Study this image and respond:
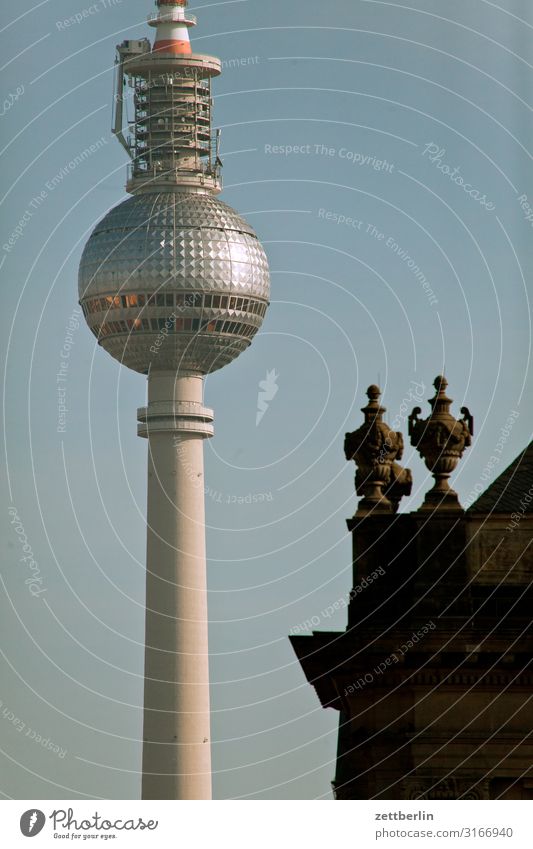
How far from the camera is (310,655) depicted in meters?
85.6

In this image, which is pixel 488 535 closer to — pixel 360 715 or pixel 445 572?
pixel 445 572

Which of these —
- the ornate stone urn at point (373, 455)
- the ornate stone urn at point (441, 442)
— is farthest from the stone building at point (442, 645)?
the ornate stone urn at point (373, 455)

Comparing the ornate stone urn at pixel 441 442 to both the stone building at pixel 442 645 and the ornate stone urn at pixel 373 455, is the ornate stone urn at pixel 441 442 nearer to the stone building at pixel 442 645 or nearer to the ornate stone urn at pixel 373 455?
the stone building at pixel 442 645

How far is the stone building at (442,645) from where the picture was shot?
7794 centimetres

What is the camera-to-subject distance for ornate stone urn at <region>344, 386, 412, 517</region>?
87.8 meters

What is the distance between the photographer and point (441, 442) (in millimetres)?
80250

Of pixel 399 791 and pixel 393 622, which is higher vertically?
pixel 393 622

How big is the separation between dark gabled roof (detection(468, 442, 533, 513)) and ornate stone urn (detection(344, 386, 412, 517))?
3748 millimetres

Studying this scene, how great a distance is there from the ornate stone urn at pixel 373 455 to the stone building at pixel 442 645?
1768 mm

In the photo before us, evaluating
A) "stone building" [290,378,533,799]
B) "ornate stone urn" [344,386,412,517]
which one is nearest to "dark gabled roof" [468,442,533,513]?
"stone building" [290,378,533,799]

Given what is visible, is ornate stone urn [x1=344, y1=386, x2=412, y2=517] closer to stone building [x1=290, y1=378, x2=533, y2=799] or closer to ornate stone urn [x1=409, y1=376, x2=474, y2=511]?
stone building [x1=290, y1=378, x2=533, y2=799]

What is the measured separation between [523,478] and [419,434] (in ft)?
15.6
